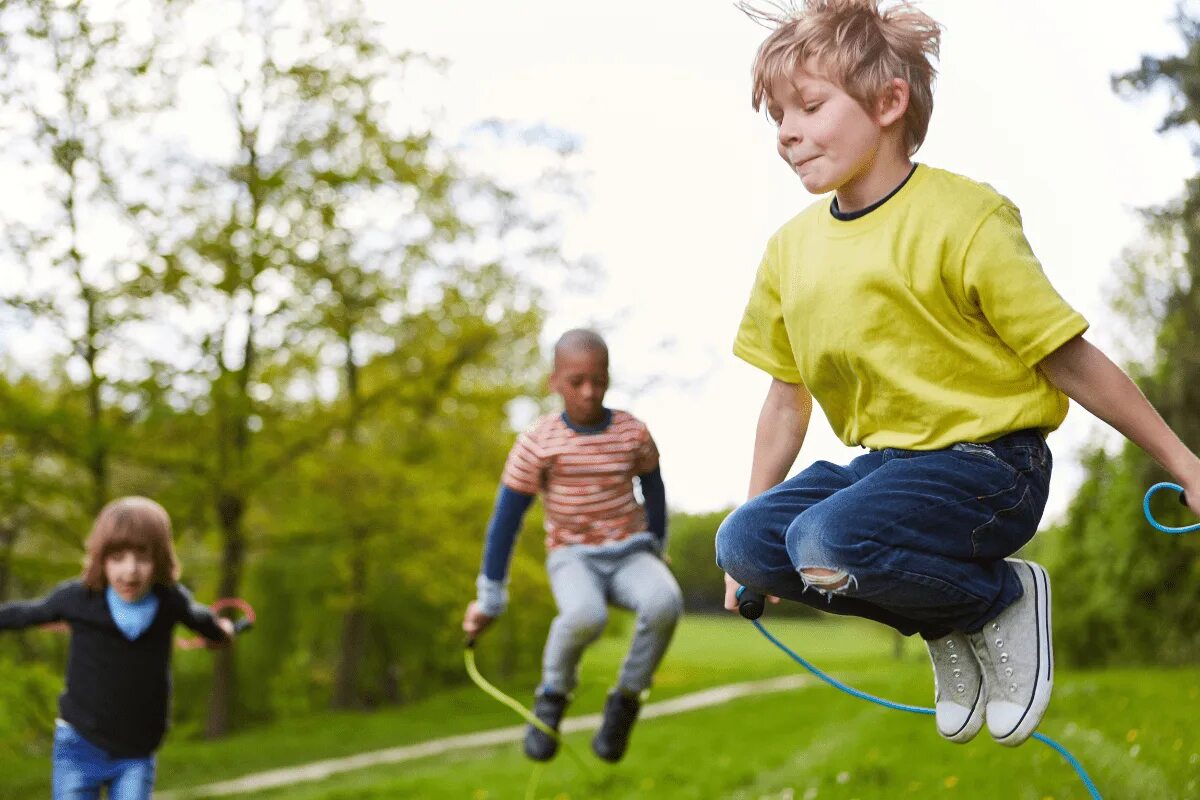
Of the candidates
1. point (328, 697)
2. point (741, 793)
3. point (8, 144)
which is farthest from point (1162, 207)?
point (328, 697)

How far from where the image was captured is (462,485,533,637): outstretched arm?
16.5 feet

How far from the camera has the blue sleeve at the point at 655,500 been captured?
507 cm

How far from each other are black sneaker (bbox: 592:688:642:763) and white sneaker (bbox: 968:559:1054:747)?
2280 millimetres

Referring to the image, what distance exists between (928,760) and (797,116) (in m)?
7.24

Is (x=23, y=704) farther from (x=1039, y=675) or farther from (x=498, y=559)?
Answer: (x=1039, y=675)

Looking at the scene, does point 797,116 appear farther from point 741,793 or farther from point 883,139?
point 741,793

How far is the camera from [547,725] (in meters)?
4.96

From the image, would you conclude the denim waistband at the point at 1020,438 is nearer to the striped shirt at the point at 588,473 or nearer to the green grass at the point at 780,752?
the striped shirt at the point at 588,473

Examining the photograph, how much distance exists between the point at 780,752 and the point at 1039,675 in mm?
11915

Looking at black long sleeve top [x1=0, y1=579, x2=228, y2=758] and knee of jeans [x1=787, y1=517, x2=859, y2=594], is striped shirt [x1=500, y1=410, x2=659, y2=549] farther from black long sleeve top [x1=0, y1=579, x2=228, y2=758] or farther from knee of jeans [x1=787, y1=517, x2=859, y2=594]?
knee of jeans [x1=787, y1=517, x2=859, y2=594]

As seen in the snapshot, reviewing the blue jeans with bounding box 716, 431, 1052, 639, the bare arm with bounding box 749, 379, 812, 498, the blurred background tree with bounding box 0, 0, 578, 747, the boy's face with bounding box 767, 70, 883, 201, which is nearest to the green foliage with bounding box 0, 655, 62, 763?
the blurred background tree with bounding box 0, 0, 578, 747

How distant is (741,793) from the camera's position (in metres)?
10.1

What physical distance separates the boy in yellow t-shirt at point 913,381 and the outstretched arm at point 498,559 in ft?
6.94

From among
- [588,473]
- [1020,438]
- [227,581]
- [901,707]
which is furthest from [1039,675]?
[227,581]
